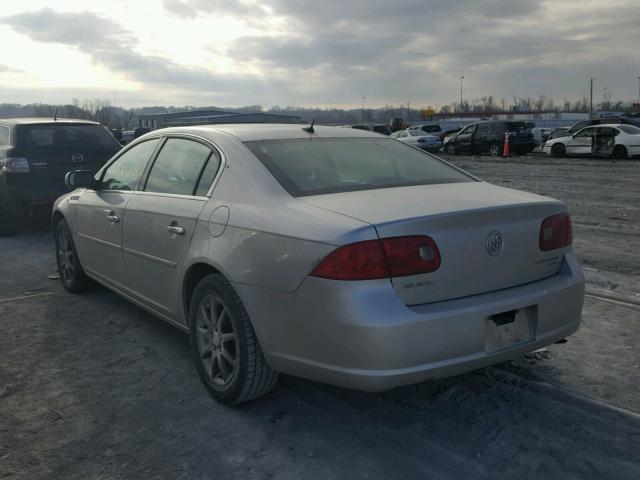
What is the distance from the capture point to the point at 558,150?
24297 mm

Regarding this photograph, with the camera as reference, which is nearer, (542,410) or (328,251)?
(328,251)

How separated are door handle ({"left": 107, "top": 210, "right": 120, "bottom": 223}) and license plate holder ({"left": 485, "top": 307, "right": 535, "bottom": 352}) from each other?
285cm

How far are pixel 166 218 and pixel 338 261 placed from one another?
157cm

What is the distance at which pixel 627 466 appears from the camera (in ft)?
9.11

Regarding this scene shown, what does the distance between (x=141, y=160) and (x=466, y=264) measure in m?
2.75

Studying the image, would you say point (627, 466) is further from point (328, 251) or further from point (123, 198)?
point (123, 198)

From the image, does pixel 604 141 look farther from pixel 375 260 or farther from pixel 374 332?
pixel 374 332

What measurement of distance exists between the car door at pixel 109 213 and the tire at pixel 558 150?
22.0 meters

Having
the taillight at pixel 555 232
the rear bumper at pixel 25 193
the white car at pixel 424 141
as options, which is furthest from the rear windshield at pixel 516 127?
the taillight at pixel 555 232

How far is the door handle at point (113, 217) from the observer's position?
461 centimetres

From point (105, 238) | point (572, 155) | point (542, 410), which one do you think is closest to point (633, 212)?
point (542, 410)

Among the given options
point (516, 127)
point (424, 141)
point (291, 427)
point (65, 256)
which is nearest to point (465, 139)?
point (516, 127)

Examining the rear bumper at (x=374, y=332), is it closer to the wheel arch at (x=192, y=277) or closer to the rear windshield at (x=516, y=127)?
the wheel arch at (x=192, y=277)

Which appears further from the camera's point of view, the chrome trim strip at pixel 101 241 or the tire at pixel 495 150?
the tire at pixel 495 150
